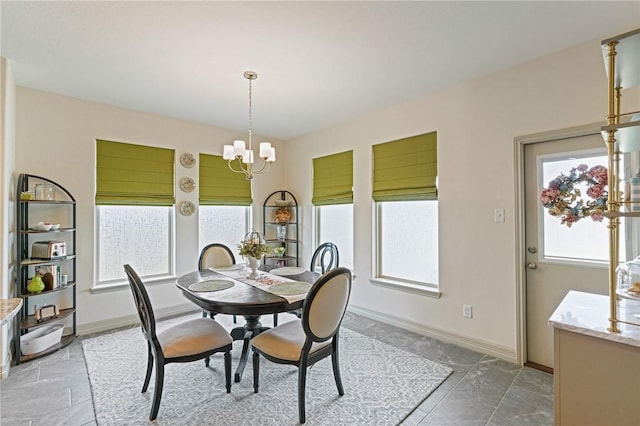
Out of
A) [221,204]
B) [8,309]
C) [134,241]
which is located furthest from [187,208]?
[8,309]

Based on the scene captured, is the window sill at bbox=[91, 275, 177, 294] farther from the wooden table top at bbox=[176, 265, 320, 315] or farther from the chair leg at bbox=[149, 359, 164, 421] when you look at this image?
the chair leg at bbox=[149, 359, 164, 421]

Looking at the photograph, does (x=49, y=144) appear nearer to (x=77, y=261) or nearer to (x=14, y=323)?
(x=77, y=261)

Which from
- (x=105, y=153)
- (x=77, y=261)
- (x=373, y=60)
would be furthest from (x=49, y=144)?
(x=373, y=60)

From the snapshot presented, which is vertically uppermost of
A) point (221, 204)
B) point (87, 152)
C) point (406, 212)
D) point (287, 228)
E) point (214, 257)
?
point (87, 152)

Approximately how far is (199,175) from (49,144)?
1.59 m

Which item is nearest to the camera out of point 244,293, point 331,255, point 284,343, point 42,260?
point 284,343

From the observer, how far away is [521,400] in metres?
2.12

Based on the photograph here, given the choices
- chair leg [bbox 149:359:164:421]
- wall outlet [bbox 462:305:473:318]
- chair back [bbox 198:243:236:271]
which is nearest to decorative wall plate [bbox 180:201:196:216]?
chair back [bbox 198:243:236:271]

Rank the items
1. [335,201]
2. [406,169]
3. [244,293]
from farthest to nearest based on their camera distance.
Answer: [335,201] → [406,169] → [244,293]

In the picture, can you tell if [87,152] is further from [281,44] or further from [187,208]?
[281,44]

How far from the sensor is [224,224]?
4555 mm

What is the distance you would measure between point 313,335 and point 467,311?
1.83m

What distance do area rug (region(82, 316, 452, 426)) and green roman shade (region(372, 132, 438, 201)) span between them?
1698 millimetres

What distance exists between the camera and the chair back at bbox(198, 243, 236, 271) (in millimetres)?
3404
